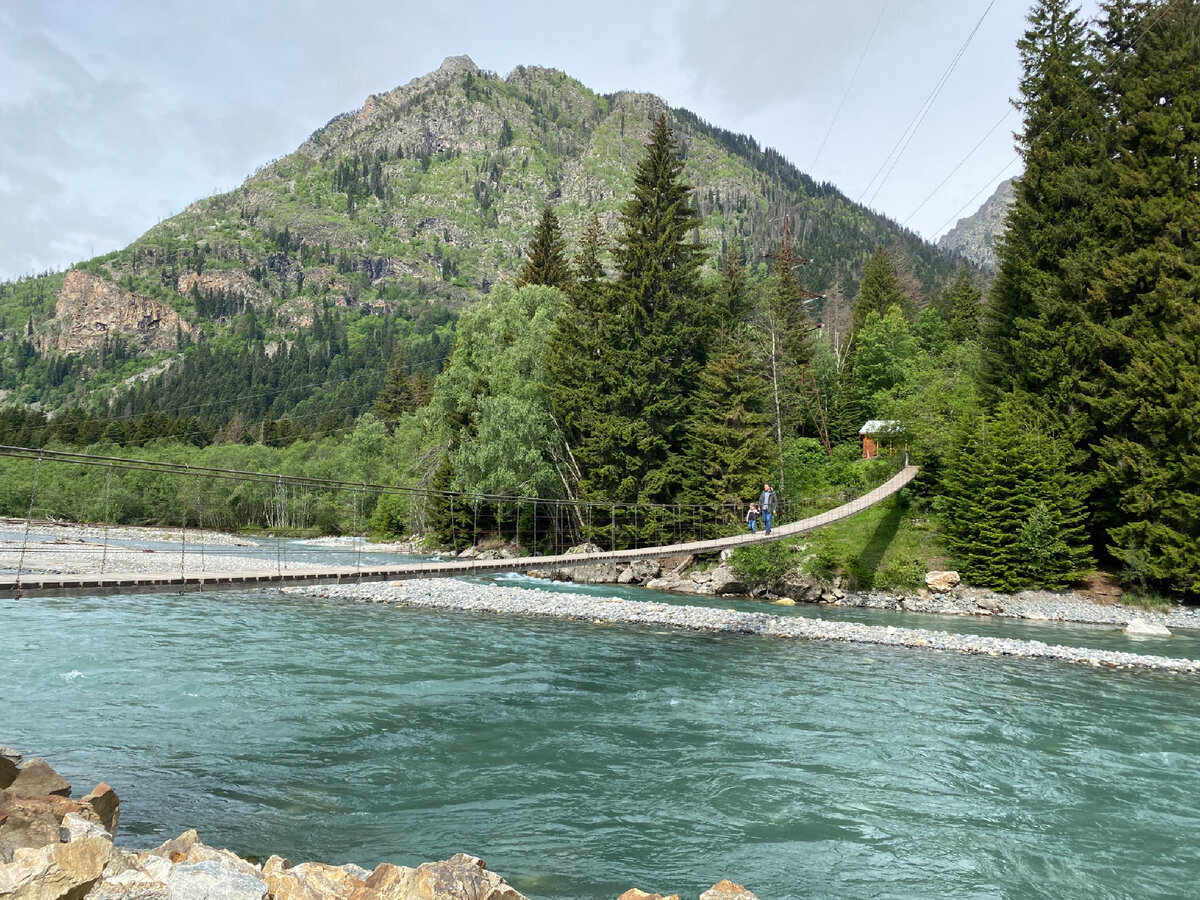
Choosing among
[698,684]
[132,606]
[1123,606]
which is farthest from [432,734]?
[1123,606]

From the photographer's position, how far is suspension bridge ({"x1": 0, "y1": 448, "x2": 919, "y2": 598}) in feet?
25.7

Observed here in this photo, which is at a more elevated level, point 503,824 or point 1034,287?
point 1034,287

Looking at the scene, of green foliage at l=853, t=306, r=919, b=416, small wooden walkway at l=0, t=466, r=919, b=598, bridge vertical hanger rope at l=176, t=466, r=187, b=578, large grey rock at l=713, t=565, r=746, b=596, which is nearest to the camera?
small wooden walkway at l=0, t=466, r=919, b=598

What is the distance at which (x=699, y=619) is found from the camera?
16734mm

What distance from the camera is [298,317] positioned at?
165875 millimetres

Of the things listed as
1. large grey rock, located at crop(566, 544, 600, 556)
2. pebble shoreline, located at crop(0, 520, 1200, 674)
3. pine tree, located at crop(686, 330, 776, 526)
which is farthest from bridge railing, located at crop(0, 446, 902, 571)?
pebble shoreline, located at crop(0, 520, 1200, 674)

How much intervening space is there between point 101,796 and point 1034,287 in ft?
81.5

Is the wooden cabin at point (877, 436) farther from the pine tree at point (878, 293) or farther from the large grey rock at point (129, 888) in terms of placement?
the large grey rock at point (129, 888)

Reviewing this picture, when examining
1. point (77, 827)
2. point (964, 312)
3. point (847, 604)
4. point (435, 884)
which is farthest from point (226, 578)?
point (964, 312)

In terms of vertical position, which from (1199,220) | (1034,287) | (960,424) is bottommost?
(960,424)

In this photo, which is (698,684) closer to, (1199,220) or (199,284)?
(1199,220)

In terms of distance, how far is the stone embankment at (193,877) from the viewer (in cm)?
344

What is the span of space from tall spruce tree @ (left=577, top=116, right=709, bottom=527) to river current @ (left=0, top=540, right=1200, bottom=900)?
46.1 ft

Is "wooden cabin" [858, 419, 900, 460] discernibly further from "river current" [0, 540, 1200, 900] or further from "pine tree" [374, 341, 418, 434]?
"pine tree" [374, 341, 418, 434]
